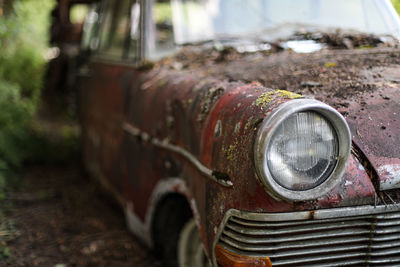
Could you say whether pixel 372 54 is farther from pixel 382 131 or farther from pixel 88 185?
pixel 88 185

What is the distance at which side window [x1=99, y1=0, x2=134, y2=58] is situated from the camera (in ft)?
11.0

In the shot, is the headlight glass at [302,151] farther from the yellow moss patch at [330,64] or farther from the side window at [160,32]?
the side window at [160,32]

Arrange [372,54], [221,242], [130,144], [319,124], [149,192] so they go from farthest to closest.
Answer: [130,144]
[149,192]
[372,54]
[221,242]
[319,124]

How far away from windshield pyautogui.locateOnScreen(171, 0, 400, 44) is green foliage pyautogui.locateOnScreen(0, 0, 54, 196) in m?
1.57

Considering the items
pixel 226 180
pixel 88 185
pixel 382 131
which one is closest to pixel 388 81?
pixel 382 131

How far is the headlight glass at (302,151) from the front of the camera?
1.51m

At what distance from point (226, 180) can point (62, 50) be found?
22.1 feet

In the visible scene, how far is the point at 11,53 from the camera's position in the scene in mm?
4508

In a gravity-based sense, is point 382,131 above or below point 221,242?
above

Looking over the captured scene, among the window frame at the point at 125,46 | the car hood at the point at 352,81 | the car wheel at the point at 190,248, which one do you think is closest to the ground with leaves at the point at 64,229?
the car wheel at the point at 190,248

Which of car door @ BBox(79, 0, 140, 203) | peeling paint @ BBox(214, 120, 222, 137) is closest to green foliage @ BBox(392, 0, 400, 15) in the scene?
peeling paint @ BBox(214, 120, 222, 137)

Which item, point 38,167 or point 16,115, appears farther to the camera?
point 38,167

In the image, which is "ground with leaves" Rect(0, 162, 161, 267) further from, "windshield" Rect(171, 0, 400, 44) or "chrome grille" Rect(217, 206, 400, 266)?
"windshield" Rect(171, 0, 400, 44)

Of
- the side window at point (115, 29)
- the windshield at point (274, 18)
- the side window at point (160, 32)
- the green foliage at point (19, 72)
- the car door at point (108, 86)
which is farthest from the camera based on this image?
the green foliage at point (19, 72)
